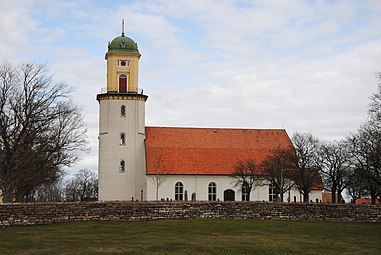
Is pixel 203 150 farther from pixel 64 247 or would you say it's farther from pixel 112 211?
pixel 64 247

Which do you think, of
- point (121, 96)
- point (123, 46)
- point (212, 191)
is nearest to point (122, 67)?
point (123, 46)

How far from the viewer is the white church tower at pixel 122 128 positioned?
58906 millimetres

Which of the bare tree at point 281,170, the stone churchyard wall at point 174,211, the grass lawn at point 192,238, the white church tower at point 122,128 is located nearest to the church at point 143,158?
the white church tower at point 122,128

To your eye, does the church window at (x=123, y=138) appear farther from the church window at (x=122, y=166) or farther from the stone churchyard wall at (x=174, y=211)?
the stone churchyard wall at (x=174, y=211)

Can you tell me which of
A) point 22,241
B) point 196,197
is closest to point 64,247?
point 22,241

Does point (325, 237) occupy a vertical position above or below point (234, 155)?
below

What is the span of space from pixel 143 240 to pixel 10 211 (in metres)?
10.6

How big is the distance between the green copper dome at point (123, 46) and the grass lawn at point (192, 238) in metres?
30.0

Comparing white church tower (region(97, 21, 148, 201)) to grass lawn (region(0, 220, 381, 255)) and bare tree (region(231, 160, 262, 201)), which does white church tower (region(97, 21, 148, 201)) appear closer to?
bare tree (region(231, 160, 262, 201))

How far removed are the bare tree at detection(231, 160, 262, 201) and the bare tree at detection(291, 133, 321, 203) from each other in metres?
4.39

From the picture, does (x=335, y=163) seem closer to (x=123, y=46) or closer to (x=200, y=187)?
(x=200, y=187)

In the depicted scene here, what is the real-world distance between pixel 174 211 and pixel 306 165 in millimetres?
22887

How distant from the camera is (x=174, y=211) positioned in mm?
35688

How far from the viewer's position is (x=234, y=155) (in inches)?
2416
